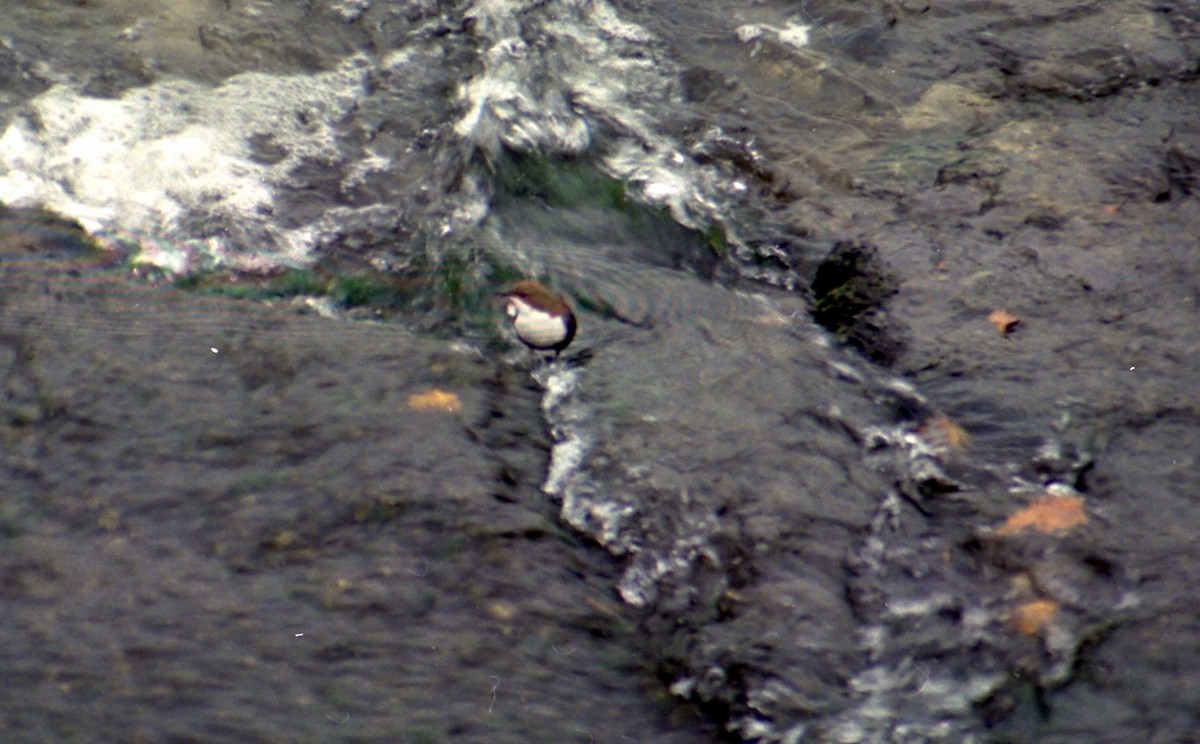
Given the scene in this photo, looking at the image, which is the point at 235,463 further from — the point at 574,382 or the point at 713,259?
the point at 713,259

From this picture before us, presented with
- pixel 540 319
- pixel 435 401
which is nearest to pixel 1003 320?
pixel 540 319

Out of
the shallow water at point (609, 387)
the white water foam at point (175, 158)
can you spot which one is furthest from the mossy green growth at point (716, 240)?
the white water foam at point (175, 158)

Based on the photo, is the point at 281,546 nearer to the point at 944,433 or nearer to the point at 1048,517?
the point at 944,433

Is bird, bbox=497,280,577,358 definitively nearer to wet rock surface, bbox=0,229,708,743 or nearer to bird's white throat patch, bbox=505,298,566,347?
bird's white throat patch, bbox=505,298,566,347

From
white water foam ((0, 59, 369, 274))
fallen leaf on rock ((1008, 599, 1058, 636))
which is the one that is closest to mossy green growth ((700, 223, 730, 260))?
white water foam ((0, 59, 369, 274))

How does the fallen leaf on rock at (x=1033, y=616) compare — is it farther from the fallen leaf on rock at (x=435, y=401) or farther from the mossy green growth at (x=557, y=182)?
the mossy green growth at (x=557, y=182)

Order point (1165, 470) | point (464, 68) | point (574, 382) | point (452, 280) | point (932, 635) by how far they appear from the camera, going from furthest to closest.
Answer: point (464, 68)
point (452, 280)
point (574, 382)
point (1165, 470)
point (932, 635)

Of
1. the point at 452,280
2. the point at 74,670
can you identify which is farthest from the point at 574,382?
the point at 74,670
